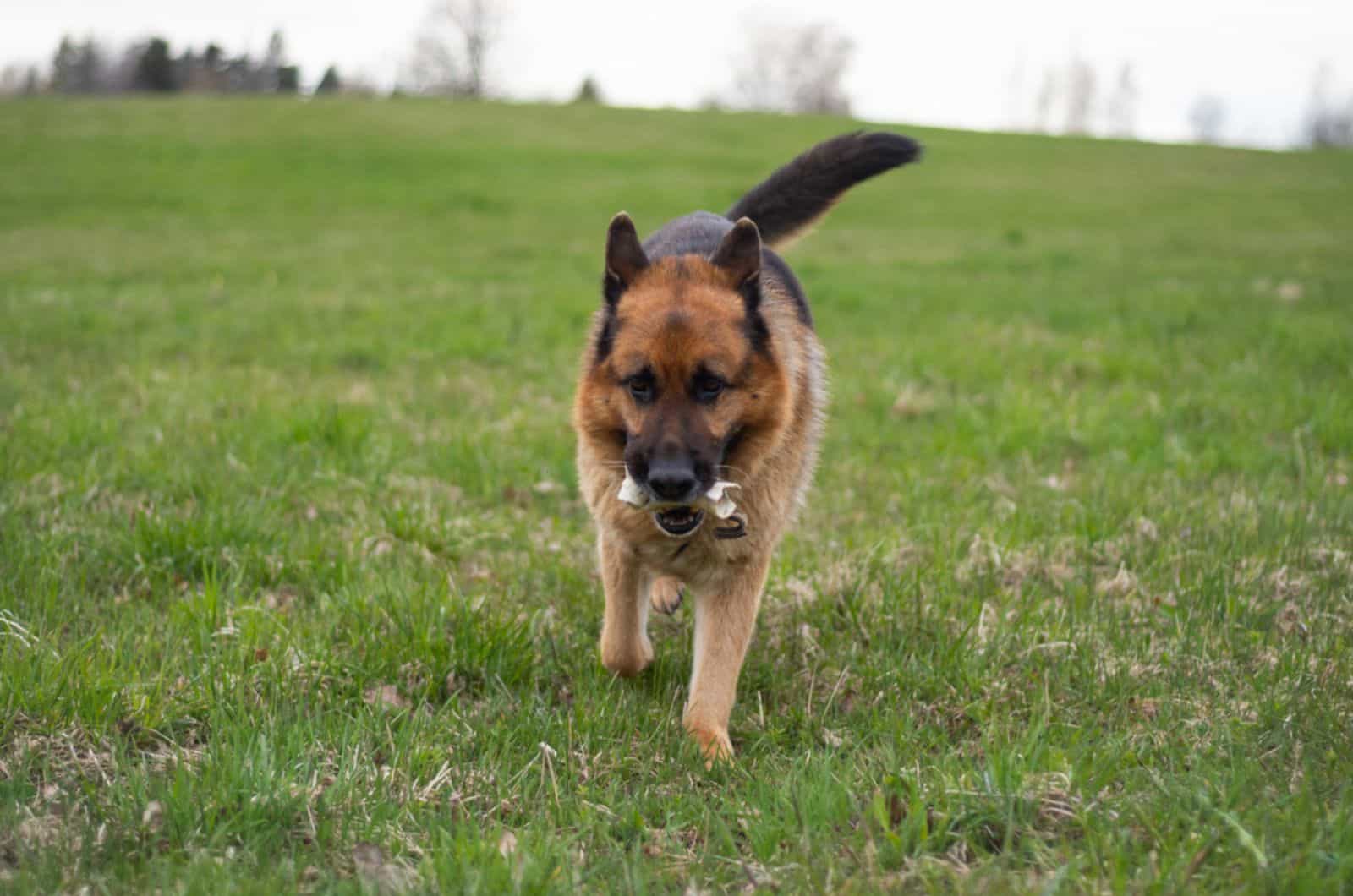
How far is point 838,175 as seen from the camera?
5.06 meters

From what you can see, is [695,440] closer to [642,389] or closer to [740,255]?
[642,389]

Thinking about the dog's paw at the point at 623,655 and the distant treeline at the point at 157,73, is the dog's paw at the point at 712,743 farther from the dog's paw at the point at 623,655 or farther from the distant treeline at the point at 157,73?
the distant treeline at the point at 157,73

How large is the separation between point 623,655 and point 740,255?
149 centimetres

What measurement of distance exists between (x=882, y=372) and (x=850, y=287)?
4.43m

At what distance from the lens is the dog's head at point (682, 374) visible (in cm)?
329

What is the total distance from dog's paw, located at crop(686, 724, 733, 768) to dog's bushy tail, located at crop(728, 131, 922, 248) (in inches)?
106

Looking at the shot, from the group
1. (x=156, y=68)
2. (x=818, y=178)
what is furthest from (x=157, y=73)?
(x=818, y=178)

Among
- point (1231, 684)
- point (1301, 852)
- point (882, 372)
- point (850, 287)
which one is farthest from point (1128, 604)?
point (850, 287)

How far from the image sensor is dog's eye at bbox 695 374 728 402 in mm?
3432

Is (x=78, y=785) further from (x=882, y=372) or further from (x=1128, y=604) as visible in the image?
(x=882, y=372)

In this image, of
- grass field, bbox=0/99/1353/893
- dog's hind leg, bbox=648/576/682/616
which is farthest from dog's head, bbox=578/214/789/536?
dog's hind leg, bbox=648/576/682/616

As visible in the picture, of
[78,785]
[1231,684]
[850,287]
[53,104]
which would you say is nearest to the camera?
[78,785]

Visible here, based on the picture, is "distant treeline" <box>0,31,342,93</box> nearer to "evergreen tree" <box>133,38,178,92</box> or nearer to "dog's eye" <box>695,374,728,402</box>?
"evergreen tree" <box>133,38,178,92</box>

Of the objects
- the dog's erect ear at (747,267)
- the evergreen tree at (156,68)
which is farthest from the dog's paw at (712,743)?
the evergreen tree at (156,68)
